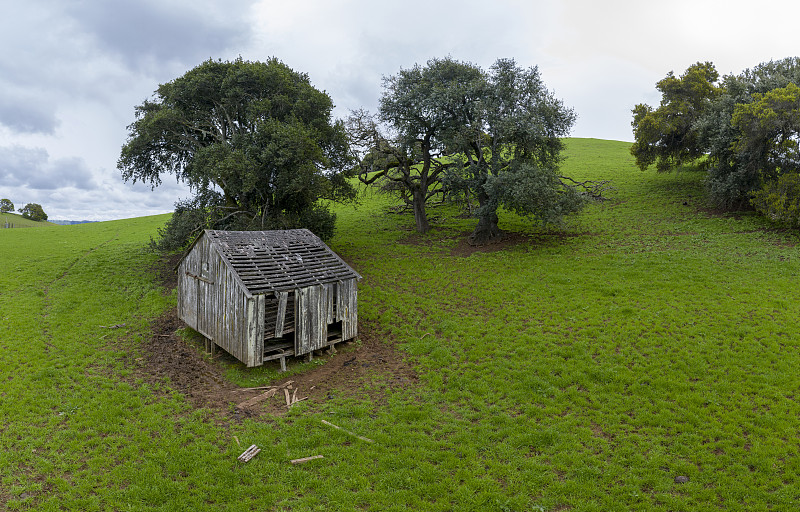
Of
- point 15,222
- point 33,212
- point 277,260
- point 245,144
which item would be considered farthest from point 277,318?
point 33,212

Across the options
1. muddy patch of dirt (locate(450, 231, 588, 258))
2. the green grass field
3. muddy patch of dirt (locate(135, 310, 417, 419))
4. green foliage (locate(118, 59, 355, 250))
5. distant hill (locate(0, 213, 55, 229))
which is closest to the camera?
the green grass field

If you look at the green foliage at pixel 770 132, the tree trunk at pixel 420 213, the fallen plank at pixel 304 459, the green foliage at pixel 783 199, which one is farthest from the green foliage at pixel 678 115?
the fallen plank at pixel 304 459

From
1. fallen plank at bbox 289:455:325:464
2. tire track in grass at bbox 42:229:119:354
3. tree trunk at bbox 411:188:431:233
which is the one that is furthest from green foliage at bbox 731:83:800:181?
tire track in grass at bbox 42:229:119:354

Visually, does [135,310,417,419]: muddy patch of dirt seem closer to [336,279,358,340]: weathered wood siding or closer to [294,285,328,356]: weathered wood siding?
[336,279,358,340]: weathered wood siding

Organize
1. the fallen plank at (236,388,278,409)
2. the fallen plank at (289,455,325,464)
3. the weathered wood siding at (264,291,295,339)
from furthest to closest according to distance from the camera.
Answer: the weathered wood siding at (264,291,295,339)
the fallen plank at (236,388,278,409)
the fallen plank at (289,455,325,464)

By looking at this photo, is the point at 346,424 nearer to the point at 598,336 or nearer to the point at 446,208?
the point at 598,336

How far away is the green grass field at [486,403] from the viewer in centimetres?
954

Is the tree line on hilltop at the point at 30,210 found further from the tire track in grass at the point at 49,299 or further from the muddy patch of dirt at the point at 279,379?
the muddy patch of dirt at the point at 279,379

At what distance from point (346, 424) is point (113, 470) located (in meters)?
5.86

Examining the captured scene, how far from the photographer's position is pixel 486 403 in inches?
523

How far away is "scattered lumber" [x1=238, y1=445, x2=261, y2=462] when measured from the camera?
1045cm

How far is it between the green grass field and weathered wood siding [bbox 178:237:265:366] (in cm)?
131

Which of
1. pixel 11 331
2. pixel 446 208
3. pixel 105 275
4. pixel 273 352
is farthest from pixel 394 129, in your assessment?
pixel 11 331

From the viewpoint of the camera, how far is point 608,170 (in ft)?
164
